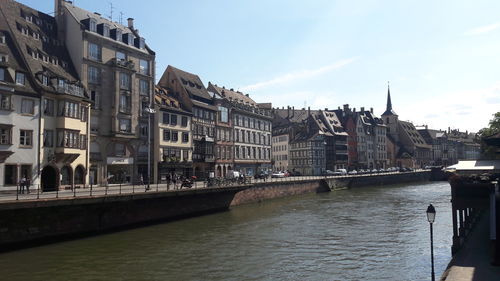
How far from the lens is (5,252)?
24812 mm

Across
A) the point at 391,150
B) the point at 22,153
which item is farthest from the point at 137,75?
the point at 391,150

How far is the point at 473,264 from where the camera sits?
1862 cm

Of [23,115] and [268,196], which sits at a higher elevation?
[23,115]

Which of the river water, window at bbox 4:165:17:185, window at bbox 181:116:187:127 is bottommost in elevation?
the river water

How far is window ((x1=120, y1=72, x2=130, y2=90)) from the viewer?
51.8 meters

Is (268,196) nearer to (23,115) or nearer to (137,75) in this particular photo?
(137,75)

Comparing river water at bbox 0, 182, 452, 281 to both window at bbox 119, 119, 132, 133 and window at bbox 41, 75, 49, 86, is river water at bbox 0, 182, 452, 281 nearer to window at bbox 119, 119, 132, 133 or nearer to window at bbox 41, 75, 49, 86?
window at bbox 41, 75, 49, 86

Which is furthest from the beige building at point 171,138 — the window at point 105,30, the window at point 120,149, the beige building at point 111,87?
the window at point 105,30

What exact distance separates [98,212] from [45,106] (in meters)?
13.9

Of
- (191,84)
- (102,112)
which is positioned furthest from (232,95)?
(102,112)

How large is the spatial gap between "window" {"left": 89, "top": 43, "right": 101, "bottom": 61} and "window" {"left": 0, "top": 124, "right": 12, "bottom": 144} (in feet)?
49.6

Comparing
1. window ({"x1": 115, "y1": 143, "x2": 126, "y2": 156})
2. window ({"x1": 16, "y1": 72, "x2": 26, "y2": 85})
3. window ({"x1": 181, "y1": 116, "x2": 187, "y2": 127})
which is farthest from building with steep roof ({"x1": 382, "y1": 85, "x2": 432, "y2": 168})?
window ({"x1": 16, "y1": 72, "x2": 26, "y2": 85})

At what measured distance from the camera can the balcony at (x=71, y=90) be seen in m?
40.9

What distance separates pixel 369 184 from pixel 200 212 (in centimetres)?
5664
